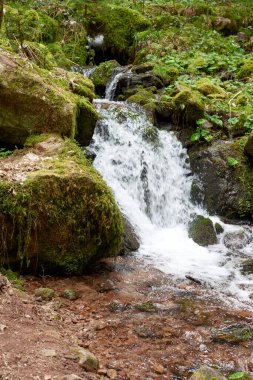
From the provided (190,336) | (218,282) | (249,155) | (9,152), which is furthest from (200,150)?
(190,336)

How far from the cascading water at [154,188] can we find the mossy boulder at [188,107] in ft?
1.83

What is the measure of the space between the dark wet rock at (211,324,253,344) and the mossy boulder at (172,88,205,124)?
6.38 meters

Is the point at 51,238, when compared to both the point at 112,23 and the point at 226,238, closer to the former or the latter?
the point at 226,238

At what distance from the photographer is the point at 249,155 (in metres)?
9.48

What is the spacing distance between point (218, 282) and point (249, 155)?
433 cm

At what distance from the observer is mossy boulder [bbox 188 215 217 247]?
26.0ft

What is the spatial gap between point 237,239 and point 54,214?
4154 mm

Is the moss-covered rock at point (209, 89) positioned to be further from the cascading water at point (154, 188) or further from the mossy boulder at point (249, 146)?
the mossy boulder at point (249, 146)

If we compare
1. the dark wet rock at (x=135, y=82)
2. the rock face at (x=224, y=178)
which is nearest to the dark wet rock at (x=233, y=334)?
the rock face at (x=224, y=178)

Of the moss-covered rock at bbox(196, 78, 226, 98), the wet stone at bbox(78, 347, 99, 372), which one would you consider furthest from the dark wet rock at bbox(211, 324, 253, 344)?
the moss-covered rock at bbox(196, 78, 226, 98)

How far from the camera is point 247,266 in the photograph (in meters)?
6.68

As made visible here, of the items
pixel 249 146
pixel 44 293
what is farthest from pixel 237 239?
pixel 44 293

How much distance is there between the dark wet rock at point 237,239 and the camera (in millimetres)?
7852

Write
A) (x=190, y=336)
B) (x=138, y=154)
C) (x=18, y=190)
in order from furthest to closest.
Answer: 1. (x=138, y=154)
2. (x=18, y=190)
3. (x=190, y=336)
